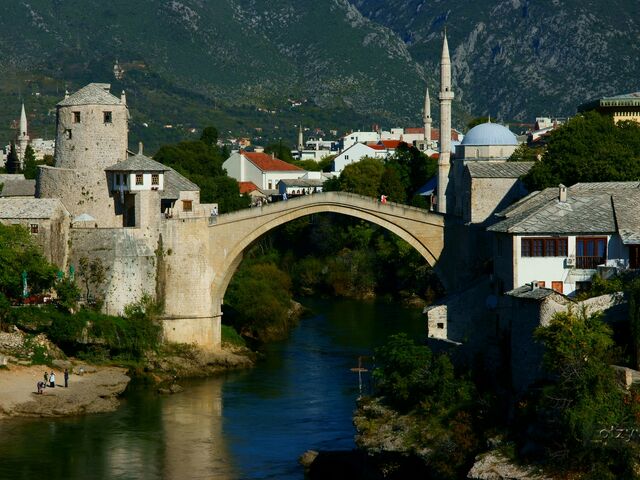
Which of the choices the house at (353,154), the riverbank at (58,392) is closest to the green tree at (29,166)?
the house at (353,154)

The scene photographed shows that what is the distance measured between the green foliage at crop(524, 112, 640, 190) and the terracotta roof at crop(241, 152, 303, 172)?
6744 centimetres

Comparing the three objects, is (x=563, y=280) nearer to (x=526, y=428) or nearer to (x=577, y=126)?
(x=526, y=428)

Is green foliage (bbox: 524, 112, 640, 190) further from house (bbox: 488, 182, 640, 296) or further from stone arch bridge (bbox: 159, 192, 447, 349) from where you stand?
stone arch bridge (bbox: 159, 192, 447, 349)

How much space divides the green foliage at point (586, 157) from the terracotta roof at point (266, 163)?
67.4m

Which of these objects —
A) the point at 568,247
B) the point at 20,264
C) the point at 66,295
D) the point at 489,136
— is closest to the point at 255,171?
the point at 489,136

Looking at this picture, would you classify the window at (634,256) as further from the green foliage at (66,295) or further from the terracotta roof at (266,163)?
the terracotta roof at (266,163)

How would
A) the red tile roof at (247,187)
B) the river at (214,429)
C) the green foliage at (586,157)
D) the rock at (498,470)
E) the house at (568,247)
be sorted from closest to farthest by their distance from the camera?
the rock at (498,470) < the river at (214,429) < the house at (568,247) < the green foliage at (586,157) < the red tile roof at (247,187)

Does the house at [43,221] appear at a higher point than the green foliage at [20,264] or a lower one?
higher

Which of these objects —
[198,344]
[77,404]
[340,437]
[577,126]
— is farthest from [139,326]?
[577,126]

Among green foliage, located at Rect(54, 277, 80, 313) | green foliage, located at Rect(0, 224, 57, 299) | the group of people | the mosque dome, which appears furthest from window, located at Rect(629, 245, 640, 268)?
green foliage, located at Rect(0, 224, 57, 299)

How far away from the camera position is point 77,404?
6159 cm

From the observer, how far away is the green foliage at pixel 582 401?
4394 centimetres

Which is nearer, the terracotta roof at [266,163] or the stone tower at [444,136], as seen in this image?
the stone tower at [444,136]

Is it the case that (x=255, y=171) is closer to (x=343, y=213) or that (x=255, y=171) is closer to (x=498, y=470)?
(x=343, y=213)
